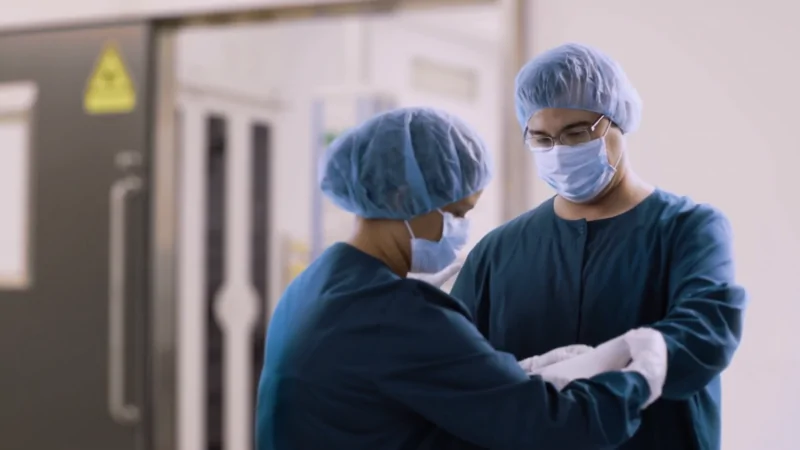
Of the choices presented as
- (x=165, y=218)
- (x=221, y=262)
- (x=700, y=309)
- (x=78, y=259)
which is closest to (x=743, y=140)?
(x=700, y=309)

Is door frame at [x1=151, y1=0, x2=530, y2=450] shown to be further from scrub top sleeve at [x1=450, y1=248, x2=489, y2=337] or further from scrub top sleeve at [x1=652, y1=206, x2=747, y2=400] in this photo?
scrub top sleeve at [x1=652, y1=206, x2=747, y2=400]

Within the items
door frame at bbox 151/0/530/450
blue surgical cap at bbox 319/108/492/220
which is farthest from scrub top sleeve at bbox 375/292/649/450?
door frame at bbox 151/0/530/450

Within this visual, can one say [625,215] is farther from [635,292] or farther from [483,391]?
[483,391]

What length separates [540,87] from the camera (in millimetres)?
1158

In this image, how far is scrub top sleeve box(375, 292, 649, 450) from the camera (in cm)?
103

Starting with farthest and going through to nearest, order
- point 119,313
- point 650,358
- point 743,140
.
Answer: point 119,313, point 743,140, point 650,358

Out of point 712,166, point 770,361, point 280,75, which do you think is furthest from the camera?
point 280,75

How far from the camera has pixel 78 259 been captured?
2.55m

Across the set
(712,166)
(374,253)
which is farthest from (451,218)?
(712,166)

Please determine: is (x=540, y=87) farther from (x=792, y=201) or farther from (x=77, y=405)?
(x=77, y=405)

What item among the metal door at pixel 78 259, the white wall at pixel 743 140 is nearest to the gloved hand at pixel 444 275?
the white wall at pixel 743 140

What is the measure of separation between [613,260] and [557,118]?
20 cm

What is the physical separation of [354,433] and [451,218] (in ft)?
0.97

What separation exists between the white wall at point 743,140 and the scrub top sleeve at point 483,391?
0.44 m
